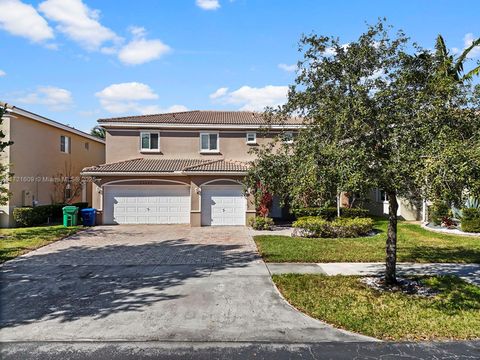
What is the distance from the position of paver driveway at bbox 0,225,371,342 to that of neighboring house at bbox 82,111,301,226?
20.9ft

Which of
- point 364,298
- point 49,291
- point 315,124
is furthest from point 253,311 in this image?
point 49,291

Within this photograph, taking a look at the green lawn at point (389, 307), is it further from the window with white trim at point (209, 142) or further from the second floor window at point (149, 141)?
the second floor window at point (149, 141)

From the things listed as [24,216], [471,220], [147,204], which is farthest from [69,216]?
[471,220]

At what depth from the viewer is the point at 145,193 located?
2025 cm

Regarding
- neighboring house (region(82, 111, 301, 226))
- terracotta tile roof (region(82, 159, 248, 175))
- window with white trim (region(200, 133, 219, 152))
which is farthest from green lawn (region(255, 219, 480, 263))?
window with white trim (region(200, 133, 219, 152))

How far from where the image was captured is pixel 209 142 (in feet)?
73.8

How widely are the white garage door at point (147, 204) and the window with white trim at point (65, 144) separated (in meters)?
6.57

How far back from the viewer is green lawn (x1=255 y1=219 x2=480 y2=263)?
1128cm

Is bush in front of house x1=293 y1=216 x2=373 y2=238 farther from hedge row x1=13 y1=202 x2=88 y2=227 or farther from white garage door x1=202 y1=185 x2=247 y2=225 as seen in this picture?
hedge row x1=13 y1=202 x2=88 y2=227

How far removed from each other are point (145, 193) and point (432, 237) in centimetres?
1506

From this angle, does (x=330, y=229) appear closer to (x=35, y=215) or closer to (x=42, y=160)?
(x=35, y=215)

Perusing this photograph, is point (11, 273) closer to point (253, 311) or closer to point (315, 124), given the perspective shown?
point (253, 311)

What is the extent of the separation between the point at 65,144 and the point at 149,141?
6.77 metres

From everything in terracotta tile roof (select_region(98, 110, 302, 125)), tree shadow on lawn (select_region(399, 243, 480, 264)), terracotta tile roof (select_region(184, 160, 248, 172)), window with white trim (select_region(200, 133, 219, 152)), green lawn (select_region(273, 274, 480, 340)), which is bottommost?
green lawn (select_region(273, 274, 480, 340))
